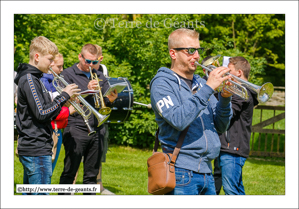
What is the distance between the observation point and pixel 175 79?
319 centimetres

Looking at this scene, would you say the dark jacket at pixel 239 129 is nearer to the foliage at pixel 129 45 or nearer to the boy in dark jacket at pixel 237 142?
the boy in dark jacket at pixel 237 142

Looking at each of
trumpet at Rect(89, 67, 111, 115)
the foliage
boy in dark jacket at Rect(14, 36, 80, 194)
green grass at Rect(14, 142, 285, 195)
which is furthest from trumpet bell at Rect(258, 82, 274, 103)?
the foliage

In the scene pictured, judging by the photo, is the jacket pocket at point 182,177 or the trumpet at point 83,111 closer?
→ the jacket pocket at point 182,177

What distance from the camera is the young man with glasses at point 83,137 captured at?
200 inches

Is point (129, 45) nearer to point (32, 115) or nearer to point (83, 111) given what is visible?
point (83, 111)

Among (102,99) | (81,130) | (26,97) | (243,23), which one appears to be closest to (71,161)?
(81,130)

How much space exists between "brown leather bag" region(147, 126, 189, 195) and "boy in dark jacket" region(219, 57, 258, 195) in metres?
1.60

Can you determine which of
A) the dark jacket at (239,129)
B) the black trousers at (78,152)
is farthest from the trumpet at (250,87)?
the black trousers at (78,152)

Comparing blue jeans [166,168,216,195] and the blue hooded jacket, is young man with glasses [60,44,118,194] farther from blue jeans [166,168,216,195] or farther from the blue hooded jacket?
blue jeans [166,168,216,195]

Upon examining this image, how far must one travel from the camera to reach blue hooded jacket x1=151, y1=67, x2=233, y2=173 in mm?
2963

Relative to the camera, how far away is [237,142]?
4676mm

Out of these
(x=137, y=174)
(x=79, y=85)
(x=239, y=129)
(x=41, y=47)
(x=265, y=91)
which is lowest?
(x=137, y=174)

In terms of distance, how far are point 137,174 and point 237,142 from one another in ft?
11.1

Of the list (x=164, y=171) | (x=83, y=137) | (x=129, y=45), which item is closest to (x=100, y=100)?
(x=83, y=137)
